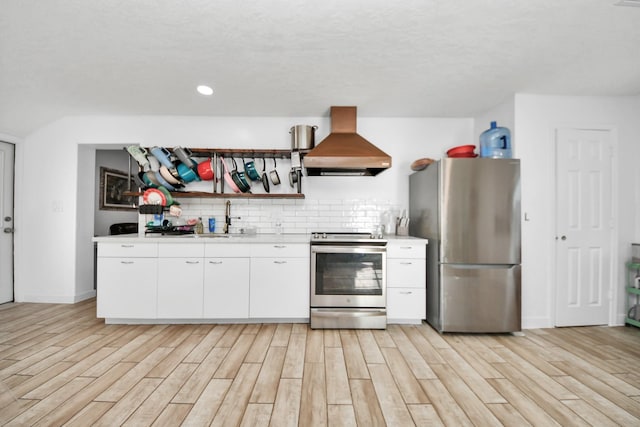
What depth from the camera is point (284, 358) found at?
7.94 feet

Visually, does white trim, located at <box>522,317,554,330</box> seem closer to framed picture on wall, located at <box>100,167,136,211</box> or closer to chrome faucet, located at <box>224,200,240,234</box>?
chrome faucet, located at <box>224,200,240,234</box>

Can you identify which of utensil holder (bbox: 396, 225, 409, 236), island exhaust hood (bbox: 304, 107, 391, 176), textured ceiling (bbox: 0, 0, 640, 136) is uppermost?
textured ceiling (bbox: 0, 0, 640, 136)

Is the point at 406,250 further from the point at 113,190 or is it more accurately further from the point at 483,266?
the point at 113,190

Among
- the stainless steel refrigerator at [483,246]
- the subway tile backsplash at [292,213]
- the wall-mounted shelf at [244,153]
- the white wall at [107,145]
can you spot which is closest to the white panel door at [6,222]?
the white wall at [107,145]

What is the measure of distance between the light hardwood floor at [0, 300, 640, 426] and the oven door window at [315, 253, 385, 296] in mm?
436

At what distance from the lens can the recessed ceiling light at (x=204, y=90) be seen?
3041 mm

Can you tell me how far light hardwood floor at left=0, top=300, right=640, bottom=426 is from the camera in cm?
172

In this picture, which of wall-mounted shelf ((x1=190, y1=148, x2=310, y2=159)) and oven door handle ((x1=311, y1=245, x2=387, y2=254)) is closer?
oven door handle ((x1=311, y1=245, x2=387, y2=254))

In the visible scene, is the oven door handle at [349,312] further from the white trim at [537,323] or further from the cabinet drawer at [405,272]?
the white trim at [537,323]

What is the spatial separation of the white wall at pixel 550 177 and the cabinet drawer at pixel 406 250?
3.56 feet

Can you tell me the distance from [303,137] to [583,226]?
311 centimetres

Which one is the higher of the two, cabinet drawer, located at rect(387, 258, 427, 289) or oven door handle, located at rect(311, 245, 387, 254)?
oven door handle, located at rect(311, 245, 387, 254)

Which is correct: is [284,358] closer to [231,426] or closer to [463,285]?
[231,426]

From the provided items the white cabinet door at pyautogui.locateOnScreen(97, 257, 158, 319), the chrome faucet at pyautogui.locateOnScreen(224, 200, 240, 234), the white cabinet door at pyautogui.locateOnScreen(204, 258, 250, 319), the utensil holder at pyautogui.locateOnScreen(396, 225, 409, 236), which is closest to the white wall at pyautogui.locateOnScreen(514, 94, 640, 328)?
the utensil holder at pyautogui.locateOnScreen(396, 225, 409, 236)
